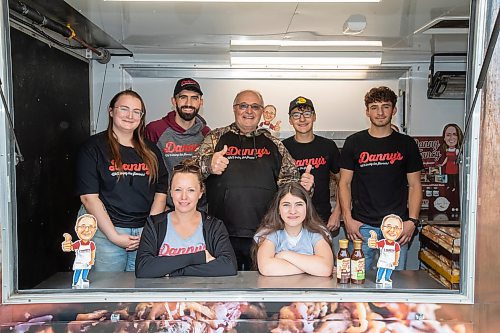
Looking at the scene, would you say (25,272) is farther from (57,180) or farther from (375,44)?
(375,44)

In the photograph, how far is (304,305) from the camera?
2.61 m

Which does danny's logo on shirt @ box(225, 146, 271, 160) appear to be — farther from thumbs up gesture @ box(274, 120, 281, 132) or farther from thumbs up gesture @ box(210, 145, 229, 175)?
thumbs up gesture @ box(274, 120, 281, 132)

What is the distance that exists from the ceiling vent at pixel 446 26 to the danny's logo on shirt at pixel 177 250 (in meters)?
2.24

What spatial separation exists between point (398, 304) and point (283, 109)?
2.97m

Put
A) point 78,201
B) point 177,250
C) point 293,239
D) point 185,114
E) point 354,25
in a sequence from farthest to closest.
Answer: point 78,201, point 354,25, point 185,114, point 293,239, point 177,250

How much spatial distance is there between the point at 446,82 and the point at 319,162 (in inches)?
70.1

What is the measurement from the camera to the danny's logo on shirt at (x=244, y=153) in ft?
12.0

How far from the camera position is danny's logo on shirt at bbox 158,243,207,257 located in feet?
9.70

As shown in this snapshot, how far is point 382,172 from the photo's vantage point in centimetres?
399

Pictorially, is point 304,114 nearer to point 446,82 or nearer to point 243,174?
point 243,174

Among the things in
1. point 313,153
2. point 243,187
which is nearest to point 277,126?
point 313,153

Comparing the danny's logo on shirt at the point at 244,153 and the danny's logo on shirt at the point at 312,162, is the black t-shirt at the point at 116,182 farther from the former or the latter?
the danny's logo on shirt at the point at 312,162

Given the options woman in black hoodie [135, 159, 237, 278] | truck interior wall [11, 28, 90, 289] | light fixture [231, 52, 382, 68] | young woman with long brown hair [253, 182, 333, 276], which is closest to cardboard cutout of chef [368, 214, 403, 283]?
young woman with long brown hair [253, 182, 333, 276]

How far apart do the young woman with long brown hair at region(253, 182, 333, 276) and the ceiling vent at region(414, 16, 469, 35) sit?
1.66 m
